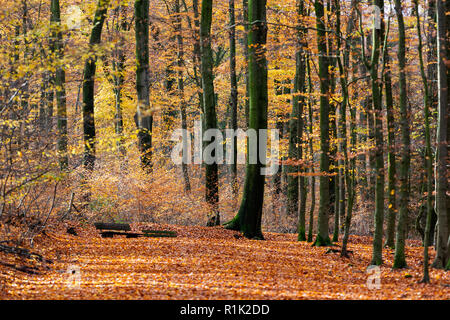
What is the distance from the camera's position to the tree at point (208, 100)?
15.7 meters

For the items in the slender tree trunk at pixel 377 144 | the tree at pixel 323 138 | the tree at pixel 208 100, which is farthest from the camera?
the tree at pixel 208 100

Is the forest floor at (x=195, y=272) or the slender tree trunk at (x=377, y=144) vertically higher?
the slender tree trunk at (x=377, y=144)

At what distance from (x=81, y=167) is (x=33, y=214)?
346 centimetres

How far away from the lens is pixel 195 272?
29.7ft

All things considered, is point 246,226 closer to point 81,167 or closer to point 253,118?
point 253,118

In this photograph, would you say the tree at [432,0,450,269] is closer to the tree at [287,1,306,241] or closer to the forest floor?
the forest floor

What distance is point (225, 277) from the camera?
8633 millimetres

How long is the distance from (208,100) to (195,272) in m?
8.21

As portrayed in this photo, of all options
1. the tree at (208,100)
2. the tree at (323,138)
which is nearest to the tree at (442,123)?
the tree at (323,138)


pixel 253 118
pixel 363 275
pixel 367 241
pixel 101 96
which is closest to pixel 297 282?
pixel 363 275

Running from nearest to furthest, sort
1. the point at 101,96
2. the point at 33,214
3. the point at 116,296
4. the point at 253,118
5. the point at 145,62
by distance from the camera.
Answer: the point at 116,296, the point at 33,214, the point at 253,118, the point at 145,62, the point at 101,96

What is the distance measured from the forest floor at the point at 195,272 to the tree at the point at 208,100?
9.70ft

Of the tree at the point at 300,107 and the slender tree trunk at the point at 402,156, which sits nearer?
the slender tree trunk at the point at 402,156

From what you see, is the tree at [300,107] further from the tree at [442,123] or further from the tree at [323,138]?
the tree at [442,123]
